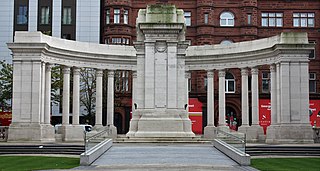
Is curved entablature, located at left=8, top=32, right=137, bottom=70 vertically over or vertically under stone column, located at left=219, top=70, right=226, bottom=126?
over

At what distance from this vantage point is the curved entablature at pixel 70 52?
181 feet

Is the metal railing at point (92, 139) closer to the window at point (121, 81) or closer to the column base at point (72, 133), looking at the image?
the column base at point (72, 133)

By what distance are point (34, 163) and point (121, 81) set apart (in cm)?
5798

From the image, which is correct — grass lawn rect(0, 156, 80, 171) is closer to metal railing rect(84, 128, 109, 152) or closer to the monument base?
metal railing rect(84, 128, 109, 152)

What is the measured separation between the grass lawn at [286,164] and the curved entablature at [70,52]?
29583 millimetres

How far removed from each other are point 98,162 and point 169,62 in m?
16.4

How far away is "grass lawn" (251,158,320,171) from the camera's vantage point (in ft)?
96.1

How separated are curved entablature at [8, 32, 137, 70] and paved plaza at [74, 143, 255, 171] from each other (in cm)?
2046

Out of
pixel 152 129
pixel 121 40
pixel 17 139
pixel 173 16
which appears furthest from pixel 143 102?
pixel 121 40

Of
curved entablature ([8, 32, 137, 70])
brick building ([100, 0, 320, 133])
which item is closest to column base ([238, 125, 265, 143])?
curved entablature ([8, 32, 137, 70])

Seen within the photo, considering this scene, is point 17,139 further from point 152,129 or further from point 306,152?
point 306,152

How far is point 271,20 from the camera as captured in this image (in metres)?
94.3

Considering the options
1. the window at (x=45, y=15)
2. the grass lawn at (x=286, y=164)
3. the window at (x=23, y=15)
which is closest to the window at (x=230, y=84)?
the window at (x=45, y=15)

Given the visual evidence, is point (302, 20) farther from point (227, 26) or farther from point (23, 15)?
point (23, 15)
